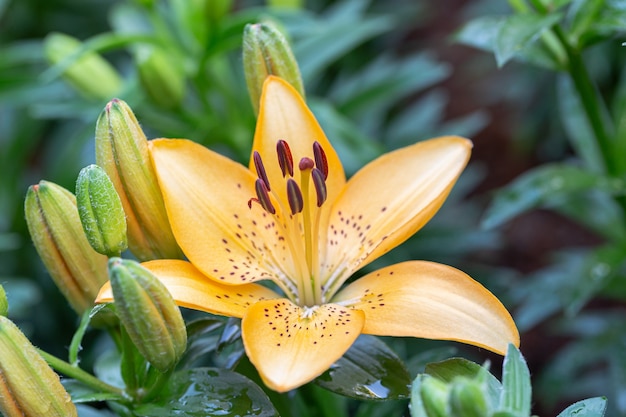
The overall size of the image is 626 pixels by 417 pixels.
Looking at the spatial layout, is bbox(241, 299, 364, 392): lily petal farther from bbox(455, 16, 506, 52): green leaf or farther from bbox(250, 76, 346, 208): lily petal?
bbox(455, 16, 506, 52): green leaf

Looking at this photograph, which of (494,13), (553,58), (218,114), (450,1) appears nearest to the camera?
(553,58)

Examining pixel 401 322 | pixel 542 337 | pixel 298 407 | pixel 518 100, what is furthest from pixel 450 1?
pixel 401 322

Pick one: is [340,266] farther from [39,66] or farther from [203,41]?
[39,66]

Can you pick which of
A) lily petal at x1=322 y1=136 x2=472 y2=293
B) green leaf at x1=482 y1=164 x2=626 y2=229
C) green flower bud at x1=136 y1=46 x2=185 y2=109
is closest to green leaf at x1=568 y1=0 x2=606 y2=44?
green leaf at x1=482 y1=164 x2=626 y2=229

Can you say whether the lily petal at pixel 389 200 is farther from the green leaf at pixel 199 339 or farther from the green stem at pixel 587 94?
the green stem at pixel 587 94

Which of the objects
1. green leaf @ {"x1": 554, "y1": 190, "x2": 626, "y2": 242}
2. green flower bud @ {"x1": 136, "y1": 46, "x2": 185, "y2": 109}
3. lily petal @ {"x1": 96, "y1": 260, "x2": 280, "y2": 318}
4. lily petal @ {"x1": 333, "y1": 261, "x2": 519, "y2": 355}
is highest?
green flower bud @ {"x1": 136, "y1": 46, "x2": 185, "y2": 109}

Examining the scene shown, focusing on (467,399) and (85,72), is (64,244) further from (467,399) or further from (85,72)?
(85,72)
